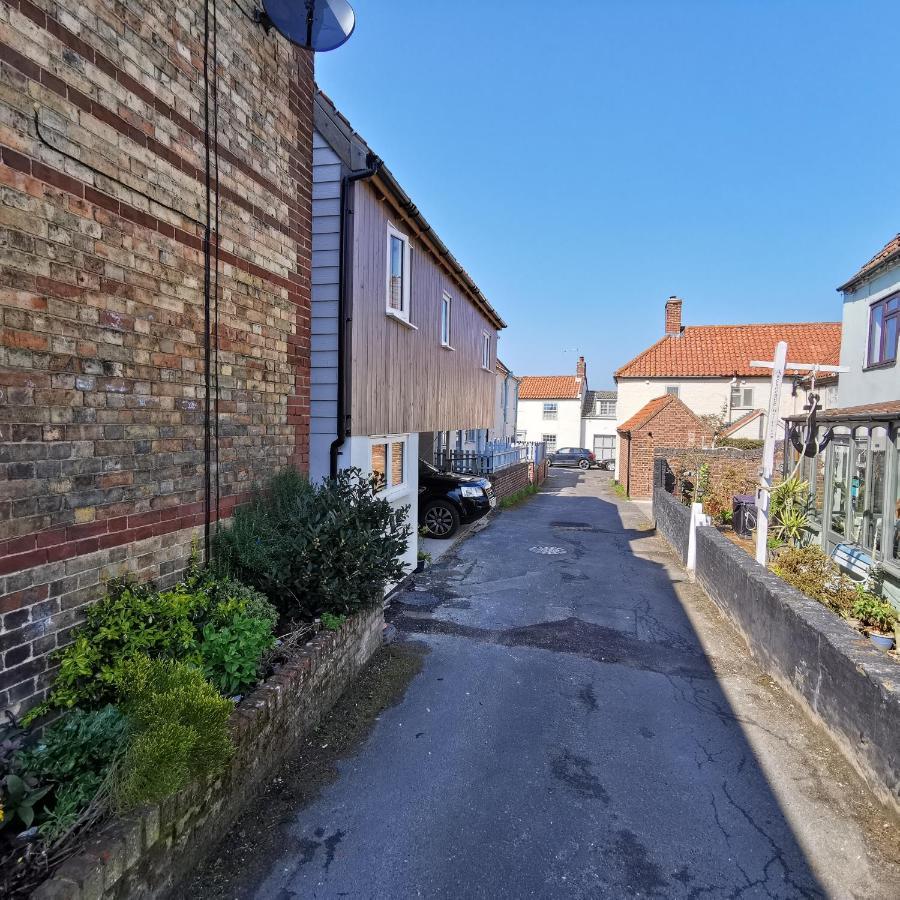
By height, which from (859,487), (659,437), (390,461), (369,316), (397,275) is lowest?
(859,487)

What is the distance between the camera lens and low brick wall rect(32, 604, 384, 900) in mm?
2121

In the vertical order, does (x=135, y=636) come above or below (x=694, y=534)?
above

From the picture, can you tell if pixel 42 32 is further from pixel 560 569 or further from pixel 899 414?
pixel 899 414

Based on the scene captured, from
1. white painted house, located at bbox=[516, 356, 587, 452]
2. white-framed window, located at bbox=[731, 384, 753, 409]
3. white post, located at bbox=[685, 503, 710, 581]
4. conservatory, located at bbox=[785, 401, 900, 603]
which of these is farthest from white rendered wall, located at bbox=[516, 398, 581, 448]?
white post, located at bbox=[685, 503, 710, 581]

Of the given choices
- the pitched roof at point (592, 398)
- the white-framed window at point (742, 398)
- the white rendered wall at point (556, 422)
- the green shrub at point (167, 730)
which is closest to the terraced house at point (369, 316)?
the green shrub at point (167, 730)

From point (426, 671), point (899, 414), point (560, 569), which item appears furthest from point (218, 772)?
point (899, 414)

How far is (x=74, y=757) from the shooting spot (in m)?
2.49

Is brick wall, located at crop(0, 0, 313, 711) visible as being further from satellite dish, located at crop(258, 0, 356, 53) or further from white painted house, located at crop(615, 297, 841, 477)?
white painted house, located at crop(615, 297, 841, 477)

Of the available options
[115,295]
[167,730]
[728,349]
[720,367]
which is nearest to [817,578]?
[167,730]

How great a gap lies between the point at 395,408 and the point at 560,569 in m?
4.13

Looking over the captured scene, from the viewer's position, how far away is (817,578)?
24.1 ft

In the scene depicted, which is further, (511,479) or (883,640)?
(511,479)

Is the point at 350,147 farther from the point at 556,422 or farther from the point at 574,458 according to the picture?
the point at 556,422

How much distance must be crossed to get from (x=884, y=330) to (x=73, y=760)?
490 inches
